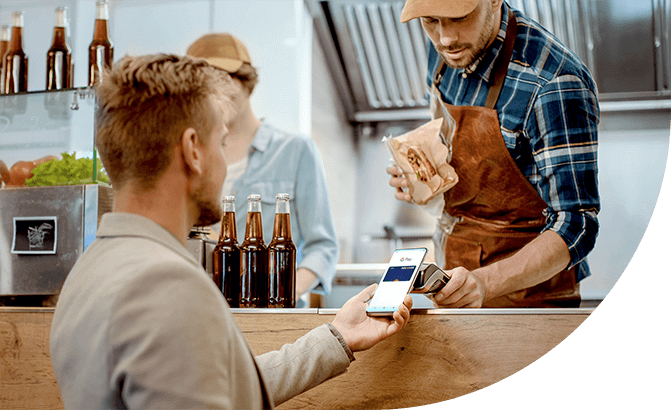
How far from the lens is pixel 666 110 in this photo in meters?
2.59

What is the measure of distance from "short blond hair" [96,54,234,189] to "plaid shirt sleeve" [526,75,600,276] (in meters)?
0.87

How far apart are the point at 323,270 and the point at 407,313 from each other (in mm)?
846

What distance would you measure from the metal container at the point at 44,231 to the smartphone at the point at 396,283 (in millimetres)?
664

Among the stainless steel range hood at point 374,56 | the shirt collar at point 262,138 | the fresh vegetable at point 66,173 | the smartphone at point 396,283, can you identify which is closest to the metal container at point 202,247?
the fresh vegetable at point 66,173

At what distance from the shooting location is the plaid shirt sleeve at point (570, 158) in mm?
1325

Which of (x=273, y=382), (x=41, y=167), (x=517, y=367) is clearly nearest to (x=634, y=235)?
(x=517, y=367)

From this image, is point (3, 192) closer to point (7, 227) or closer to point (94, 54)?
point (7, 227)

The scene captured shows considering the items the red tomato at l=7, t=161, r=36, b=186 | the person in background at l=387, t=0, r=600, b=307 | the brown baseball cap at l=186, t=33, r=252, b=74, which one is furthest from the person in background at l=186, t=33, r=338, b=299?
the red tomato at l=7, t=161, r=36, b=186

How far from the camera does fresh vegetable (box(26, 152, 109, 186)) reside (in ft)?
4.49

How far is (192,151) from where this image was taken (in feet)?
2.55

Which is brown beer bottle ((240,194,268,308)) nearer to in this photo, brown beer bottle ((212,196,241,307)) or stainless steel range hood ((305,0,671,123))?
brown beer bottle ((212,196,241,307))

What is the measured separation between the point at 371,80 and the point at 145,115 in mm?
2193

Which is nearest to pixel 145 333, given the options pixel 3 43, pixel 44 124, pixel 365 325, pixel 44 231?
pixel 365 325

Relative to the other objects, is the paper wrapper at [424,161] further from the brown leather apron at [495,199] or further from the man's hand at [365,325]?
the man's hand at [365,325]
